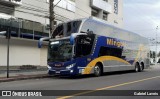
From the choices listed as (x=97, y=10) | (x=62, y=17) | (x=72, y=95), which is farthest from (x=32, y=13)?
(x=72, y=95)

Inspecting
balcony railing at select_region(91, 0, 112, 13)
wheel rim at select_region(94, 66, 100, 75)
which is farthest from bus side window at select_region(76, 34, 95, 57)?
balcony railing at select_region(91, 0, 112, 13)

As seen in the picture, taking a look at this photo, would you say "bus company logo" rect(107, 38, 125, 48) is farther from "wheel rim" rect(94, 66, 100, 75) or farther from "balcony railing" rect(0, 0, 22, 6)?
"balcony railing" rect(0, 0, 22, 6)

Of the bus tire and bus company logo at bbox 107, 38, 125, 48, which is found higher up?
bus company logo at bbox 107, 38, 125, 48

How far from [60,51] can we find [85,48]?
1722mm

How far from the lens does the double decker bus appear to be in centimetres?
2198

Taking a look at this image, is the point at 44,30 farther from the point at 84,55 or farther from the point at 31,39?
the point at 84,55

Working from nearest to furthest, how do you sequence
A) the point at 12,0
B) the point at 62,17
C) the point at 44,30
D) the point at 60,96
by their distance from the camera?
the point at 60,96, the point at 12,0, the point at 44,30, the point at 62,17

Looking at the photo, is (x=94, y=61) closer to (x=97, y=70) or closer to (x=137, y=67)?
(x=97, y=70)

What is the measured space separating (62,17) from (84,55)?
58.5ft

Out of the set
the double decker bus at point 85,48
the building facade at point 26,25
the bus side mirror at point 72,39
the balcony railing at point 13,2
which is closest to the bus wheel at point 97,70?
the double decker bus at point 85,48

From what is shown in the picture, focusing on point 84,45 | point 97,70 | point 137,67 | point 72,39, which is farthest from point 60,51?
point 137,67

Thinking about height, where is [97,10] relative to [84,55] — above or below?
above

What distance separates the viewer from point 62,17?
3997cm

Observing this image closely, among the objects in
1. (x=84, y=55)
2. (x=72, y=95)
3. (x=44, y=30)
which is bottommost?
(x=72, y=95)
